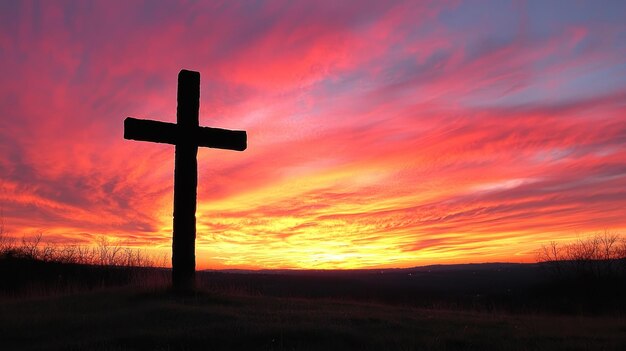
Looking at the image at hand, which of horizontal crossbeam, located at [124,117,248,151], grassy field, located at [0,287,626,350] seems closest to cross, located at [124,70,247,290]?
horizontal crossbeam, located at [124,117,248,151]

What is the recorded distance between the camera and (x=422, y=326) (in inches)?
377

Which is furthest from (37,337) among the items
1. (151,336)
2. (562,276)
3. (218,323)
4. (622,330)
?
(562,276)

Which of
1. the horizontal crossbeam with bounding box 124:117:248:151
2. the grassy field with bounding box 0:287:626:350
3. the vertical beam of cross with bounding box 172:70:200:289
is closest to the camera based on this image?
the grassy field with bounding box 0:287:626:350

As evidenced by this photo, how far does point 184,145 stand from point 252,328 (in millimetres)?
5913

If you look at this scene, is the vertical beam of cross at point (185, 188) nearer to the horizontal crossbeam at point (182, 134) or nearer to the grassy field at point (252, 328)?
the horizontal crossbeam at point (182, 134)

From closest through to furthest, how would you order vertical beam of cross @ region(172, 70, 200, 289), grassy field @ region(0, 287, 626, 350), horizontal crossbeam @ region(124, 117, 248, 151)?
grassy field @ region(0, 287, 626, 350)
vertical beam of cross @ region(172, 70, 200, 289)
horizontal crossbeam @ region(124, 117, 248, 151)

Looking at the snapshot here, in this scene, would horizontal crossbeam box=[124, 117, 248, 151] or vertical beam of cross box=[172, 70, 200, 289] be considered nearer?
vertical beam of cross box=[172, 70, 200, 289]

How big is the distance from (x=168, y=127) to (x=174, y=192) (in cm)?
153

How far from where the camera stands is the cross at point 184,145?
1255 centimetres

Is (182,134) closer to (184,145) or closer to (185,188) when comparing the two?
(184,145)

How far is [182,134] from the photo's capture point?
516 inches

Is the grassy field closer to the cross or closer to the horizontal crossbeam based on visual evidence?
the cross

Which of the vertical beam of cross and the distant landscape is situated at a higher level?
the vertical beam of cross

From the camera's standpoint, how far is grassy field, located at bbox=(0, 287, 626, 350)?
7883 millimetres
